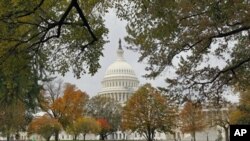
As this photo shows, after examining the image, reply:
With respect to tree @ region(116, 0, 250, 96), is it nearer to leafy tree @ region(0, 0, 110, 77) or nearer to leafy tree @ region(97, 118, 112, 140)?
leafy tree @ region(0, 0, 110, 77)

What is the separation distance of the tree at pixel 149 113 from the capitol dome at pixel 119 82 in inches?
3175

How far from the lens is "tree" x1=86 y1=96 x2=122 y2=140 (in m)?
105

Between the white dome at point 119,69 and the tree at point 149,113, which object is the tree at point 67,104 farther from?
the white dome at point 119,69

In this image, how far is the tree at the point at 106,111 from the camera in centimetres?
10538

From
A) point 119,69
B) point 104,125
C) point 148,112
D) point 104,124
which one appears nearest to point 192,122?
point 148,112

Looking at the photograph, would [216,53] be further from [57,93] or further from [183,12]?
[57,93]

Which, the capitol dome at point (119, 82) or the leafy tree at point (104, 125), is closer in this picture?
the leafy tree at point (104, 125)

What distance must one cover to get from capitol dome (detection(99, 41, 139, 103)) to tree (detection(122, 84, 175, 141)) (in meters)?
80.6

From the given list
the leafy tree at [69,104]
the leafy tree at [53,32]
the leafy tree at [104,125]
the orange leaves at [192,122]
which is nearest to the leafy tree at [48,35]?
the leafy tree at [53,32]

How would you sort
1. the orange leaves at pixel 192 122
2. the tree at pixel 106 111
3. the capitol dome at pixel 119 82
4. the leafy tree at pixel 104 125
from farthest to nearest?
the capitol dome at pixel 119 82 < the tree at pixel 106 111 < the leafy tree at pixel 104 125 < the orange leaves at pixel 192 122

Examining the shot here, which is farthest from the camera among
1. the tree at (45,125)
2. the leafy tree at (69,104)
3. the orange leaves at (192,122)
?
the orange leaves at (192,122)

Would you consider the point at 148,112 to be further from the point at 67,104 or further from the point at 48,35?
the point at 48,35

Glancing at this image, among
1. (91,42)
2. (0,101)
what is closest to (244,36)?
(91,42)

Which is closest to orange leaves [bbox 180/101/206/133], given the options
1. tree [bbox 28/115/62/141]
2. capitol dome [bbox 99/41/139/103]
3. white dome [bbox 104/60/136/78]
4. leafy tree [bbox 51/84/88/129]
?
leafy tree [bbox 51/84/88/129]
